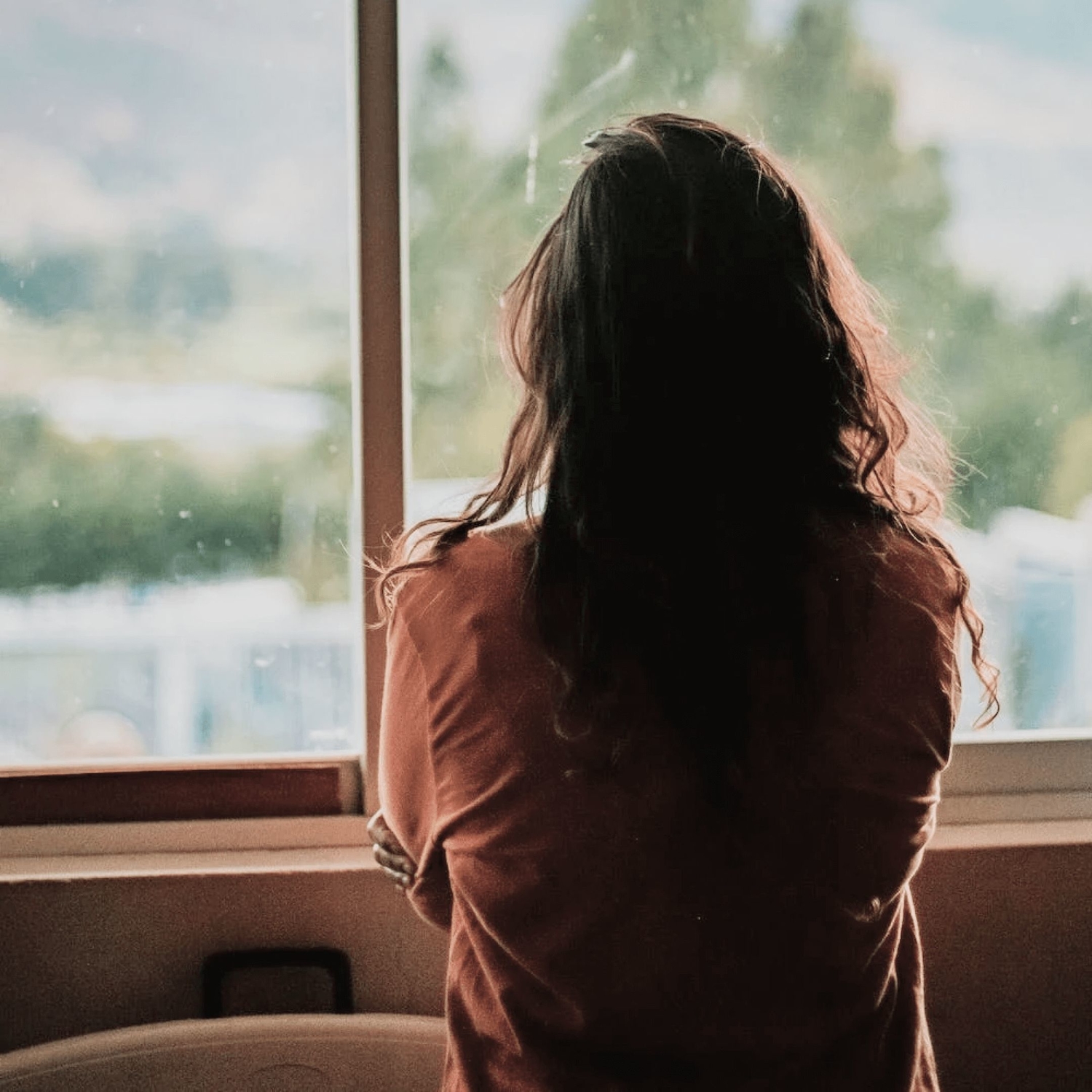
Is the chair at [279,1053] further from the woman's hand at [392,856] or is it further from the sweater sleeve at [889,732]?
the sweater sleeve at [889,732]

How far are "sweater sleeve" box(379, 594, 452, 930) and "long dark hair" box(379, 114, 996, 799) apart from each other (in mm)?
59

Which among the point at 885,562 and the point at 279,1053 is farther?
the point at 279,1053

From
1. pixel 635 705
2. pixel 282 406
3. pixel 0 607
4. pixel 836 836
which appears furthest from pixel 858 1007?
pixel 0 607

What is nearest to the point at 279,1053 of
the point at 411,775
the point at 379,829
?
the point at 379,829

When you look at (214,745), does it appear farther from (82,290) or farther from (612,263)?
(612,263)

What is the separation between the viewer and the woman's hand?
0.84m

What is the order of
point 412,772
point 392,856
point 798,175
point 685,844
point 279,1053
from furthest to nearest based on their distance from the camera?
point 798,175 → point 279,1053 → point 392,856 → point 412,772 → point 685,844

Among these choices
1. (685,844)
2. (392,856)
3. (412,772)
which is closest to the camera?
(685,844)

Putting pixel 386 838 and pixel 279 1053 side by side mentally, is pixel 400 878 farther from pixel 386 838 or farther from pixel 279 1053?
pixel 279 1053

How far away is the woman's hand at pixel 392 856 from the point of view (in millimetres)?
836

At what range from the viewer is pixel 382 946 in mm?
1257

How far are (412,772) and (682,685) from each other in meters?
0.21

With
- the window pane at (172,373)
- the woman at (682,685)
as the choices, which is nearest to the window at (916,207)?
the window pane at (172,373)

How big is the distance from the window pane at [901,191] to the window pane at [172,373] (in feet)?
0.43
